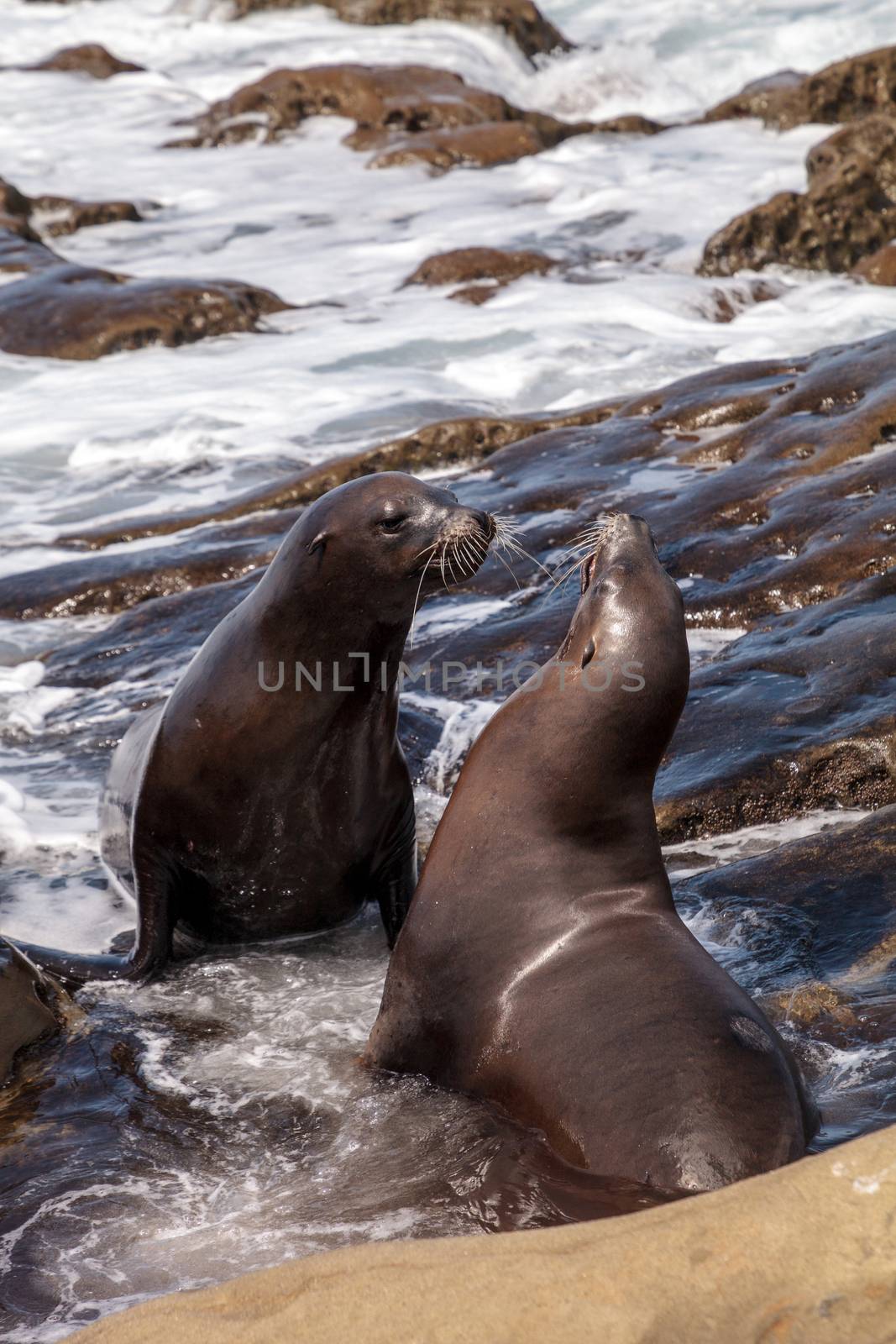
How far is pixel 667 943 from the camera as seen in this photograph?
14.9ft

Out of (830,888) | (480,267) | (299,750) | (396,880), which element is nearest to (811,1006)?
(830,888)

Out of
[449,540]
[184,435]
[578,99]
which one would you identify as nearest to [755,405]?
[184,435]

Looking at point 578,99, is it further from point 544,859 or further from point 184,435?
point 544,859

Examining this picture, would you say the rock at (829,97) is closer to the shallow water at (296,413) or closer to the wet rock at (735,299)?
the shallow water at (296,413)

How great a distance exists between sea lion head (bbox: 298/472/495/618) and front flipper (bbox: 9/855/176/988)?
51.8 inches

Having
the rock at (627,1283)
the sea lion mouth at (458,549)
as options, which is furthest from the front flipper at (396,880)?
the rock at (627,1283)

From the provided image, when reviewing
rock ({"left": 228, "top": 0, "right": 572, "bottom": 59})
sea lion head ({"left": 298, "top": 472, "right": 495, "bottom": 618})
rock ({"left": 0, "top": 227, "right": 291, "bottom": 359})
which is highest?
rock ({"left": 228, "top": 0, "right": 572, "bottom": 59})

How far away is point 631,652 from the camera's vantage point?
4.80 metres

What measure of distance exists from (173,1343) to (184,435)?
1314 cm

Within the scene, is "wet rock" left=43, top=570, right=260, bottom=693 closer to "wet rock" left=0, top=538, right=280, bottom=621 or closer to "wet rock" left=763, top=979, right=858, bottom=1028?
"wet rock" left=0, top=538, right=280, bottom=621

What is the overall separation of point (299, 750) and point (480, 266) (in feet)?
54.7

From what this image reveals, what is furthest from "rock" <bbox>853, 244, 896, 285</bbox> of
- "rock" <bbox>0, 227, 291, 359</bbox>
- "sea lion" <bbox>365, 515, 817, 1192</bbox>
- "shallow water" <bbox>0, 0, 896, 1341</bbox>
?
"sea lion" <bbox>365, 515, 817, 1192</bbox>

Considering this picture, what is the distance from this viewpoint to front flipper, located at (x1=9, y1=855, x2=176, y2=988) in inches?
226

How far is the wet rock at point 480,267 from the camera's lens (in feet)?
70.5
